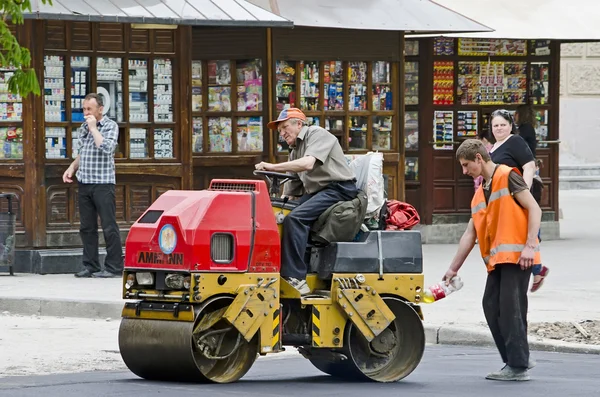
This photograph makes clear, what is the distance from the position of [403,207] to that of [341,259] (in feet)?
2.37

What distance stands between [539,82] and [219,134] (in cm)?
486

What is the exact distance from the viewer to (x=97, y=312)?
→ 13102mm

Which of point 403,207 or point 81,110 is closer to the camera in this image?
point 403,207

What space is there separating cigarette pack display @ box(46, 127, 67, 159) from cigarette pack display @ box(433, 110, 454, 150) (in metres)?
5.70

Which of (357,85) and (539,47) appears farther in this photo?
(539,47)

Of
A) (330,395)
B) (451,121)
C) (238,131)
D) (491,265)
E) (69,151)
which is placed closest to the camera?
(330,395)

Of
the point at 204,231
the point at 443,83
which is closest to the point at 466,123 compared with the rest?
the point at 443,83

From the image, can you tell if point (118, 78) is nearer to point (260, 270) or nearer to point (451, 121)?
point (451, 121)

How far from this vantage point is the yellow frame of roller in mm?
8945

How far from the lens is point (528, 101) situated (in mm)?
20078

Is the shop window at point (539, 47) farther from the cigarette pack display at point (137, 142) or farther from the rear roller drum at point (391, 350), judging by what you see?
the rear roller drum at point (391, 350)

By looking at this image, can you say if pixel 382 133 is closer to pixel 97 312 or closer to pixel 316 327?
pixel 97 312

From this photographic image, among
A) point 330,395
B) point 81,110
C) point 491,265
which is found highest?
point 81,110

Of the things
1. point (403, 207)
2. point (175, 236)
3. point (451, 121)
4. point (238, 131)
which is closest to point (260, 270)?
point (175, 236)
